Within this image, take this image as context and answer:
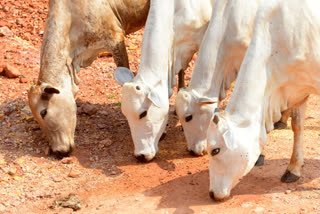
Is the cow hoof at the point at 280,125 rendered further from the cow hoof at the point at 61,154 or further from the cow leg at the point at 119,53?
the cow hoof at the point at 61,154

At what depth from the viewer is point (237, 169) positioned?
542cm

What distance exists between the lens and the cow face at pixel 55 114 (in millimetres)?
7082

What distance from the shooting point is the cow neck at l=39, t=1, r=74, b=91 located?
7.29m

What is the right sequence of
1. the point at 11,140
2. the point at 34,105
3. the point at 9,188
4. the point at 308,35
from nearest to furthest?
the point at 308,35 → the point at 9,188 → the point at 34,105 → the point at 11,140

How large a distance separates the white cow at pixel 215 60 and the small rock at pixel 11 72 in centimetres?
364

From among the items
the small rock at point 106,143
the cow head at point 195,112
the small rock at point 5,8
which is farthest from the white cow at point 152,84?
the small rock at point 5,8

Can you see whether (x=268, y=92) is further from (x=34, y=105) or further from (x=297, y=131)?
(x=34, y=105)

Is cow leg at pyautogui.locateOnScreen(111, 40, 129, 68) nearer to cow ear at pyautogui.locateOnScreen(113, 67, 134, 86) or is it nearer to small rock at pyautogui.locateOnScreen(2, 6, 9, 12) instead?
cow ear at pyautogui.locateOnScreen(113, 67, 134, 86)

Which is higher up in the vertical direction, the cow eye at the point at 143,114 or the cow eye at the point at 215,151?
the cow eye at the point at 215,151

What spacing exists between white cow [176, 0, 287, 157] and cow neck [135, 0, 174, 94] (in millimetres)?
381

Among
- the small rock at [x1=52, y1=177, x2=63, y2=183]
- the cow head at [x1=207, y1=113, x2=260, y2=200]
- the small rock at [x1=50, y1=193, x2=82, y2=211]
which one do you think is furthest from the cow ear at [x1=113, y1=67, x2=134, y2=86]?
the cow head at [x1=207, y1=113, x2=260, y2=200]

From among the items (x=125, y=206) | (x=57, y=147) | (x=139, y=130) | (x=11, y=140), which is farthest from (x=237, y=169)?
(x=11, y=140)

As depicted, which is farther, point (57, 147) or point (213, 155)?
point (57, 147)

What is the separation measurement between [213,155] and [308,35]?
1453 millimetres
